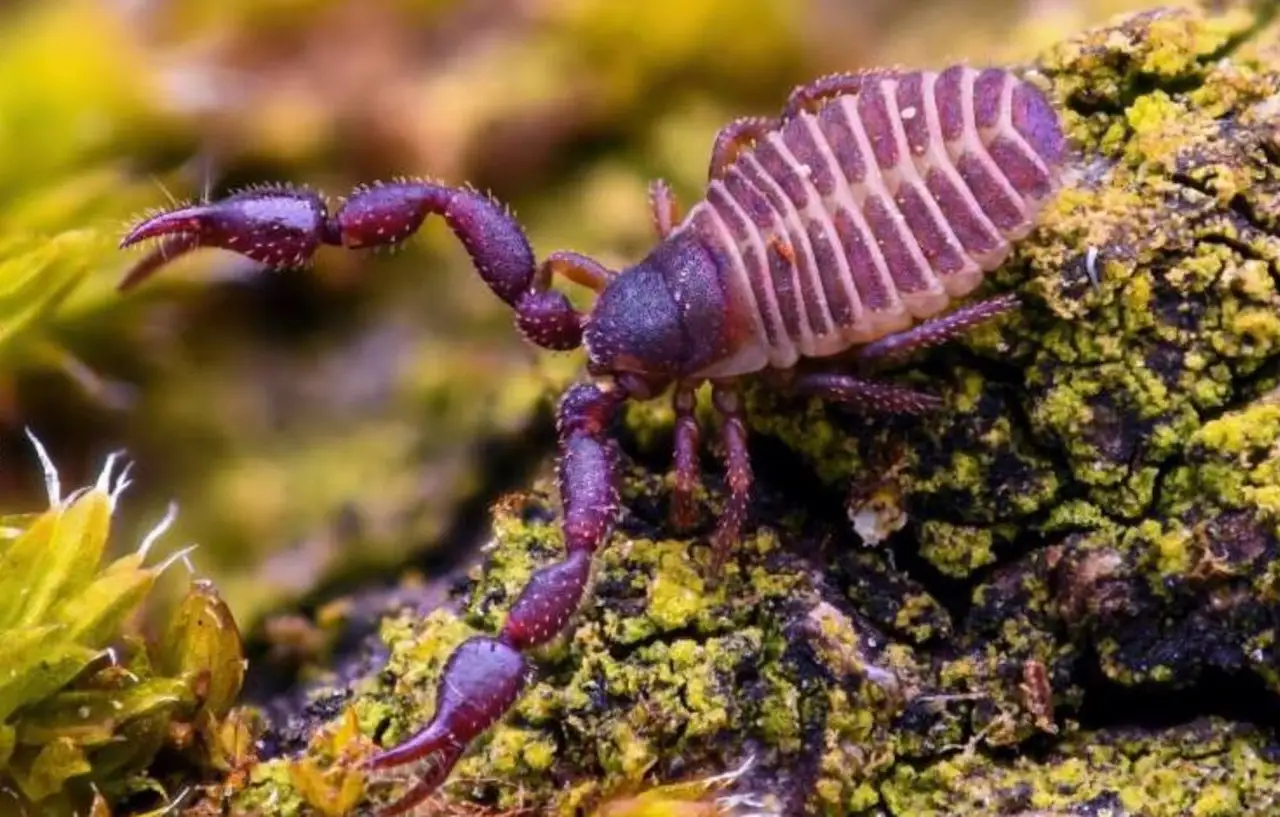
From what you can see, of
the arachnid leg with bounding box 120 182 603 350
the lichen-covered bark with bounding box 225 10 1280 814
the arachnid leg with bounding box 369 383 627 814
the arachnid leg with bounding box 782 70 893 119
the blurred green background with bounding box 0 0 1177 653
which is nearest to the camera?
the arachnid leg with bounding box 369 383 627 814

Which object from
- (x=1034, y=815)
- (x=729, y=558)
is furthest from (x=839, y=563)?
(x=1034, y=815)

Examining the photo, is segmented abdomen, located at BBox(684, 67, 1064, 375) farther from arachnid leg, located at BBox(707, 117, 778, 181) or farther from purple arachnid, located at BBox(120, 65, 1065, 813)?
arachnid leg, located at BBox(707, 117, 778, 181)

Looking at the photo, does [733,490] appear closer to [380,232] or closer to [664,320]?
[664,320]

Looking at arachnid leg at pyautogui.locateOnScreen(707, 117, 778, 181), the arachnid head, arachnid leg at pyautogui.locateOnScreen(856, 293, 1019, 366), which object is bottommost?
arachnid leg at pyautogui.locateOnScreen(856, 293, 1019, 366)

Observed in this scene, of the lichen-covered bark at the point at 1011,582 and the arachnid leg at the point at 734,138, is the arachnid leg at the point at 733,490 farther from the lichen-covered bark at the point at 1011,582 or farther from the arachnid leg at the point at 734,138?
the arachnid leg at the point at 734,138

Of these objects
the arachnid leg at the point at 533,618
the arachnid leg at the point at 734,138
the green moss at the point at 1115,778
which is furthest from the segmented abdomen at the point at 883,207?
the green moss at the point at 1115,778

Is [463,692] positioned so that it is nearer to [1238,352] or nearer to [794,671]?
[794,671]

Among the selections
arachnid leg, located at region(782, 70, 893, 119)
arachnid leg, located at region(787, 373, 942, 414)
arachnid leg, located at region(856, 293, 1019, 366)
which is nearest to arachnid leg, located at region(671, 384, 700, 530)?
arachnid leg, located at region(787, 373, 942, 414)
